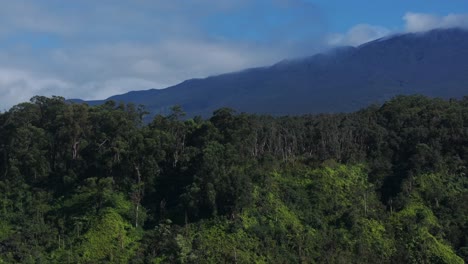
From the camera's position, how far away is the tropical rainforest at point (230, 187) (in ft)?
97.3

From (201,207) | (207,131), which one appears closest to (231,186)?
(201,207)

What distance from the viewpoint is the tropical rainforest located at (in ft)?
97.3

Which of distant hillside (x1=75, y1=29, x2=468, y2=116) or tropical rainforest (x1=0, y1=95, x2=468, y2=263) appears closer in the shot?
tropical rainforest (x1=0, y1=95, x2=468, y2=263)

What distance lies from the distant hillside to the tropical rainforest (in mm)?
35454

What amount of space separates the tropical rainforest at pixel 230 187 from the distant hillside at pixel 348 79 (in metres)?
35.5

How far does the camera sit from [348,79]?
298 feet

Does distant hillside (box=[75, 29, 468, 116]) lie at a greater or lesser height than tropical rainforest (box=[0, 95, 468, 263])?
greater

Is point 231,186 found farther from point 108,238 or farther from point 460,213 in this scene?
point 460,213

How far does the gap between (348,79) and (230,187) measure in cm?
6367

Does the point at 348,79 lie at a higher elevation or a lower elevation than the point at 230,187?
higher

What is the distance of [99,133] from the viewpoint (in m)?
35.4

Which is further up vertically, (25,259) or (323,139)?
(323,139)

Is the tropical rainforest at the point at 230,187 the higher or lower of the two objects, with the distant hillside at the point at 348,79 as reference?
lower

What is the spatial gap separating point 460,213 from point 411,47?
6806 centimetres
